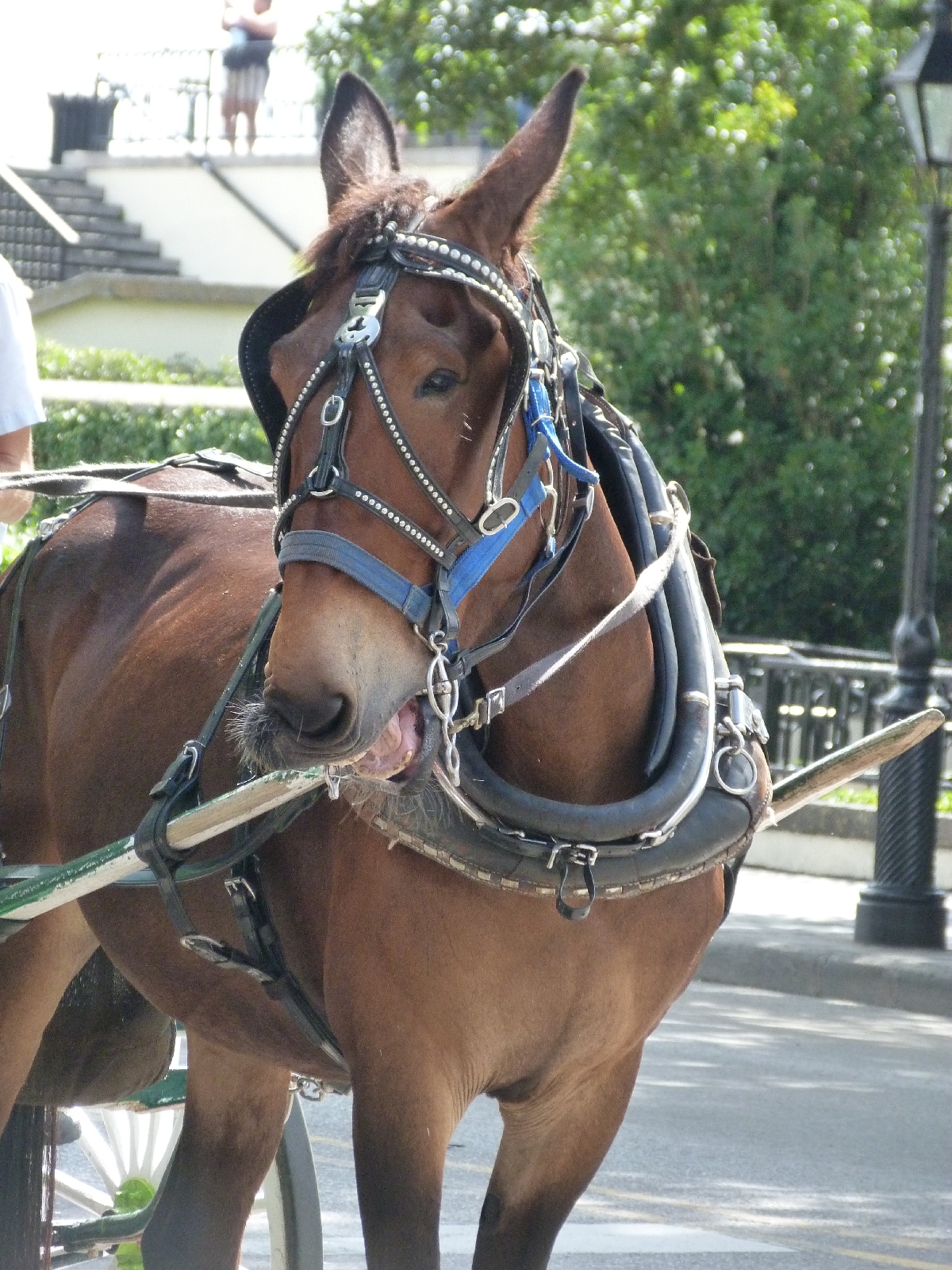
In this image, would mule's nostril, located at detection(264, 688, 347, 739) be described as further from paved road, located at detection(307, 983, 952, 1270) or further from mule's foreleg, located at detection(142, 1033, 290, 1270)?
paved road, located at detection(307, 983, 952, 1270)

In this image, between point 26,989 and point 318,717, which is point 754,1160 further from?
point 318,717

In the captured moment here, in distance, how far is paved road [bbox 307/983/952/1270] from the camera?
5.10 metres

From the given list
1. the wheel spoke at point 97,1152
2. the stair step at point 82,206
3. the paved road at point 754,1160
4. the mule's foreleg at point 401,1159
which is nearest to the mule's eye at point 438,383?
the mule's foreleg at point 401,1159

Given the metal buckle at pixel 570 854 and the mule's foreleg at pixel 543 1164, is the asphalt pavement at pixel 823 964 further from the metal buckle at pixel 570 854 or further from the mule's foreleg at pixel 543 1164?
the metal buckle at pixel 570 854

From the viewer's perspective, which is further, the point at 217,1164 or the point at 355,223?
the point at 217,1164

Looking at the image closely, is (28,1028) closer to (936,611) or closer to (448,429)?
(448,429)

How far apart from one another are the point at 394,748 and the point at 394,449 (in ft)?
1.28

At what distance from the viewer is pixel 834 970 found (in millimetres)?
9609

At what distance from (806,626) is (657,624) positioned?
13637 mm

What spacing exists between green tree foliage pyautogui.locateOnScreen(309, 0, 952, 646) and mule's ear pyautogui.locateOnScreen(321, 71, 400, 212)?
11924 millimetres

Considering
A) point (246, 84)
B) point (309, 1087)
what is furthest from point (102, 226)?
point (309, 1087)

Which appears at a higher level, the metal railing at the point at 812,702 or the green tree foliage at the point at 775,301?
the green tree foliage at the point at 775,301

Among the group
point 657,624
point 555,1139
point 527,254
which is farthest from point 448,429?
point 555,1139

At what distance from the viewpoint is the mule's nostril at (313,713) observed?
243cm
